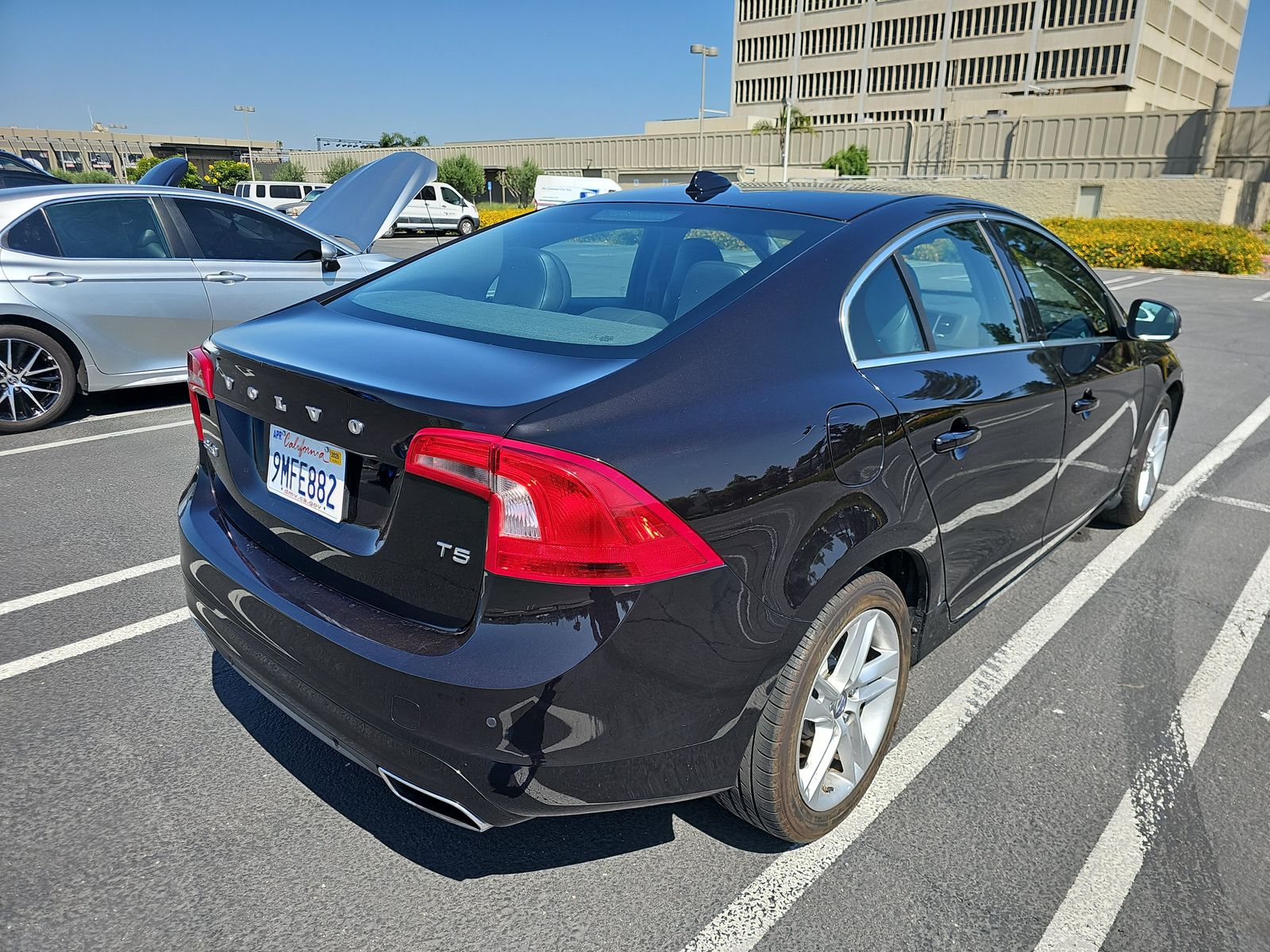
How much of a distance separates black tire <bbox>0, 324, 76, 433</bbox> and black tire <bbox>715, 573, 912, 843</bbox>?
5.80 metres

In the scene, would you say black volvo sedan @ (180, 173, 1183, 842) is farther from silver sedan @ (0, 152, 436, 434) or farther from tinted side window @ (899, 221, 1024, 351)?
silver sedan @ (0, 152, 436, 434)

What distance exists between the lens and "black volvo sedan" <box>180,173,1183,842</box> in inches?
68.6

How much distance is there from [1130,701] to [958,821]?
3.54 feet

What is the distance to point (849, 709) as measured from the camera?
235 cm

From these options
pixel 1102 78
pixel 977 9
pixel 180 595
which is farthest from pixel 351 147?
pixel 180 595

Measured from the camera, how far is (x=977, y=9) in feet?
265

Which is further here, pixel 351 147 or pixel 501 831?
pixel 351 147

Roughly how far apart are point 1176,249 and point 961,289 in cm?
2883

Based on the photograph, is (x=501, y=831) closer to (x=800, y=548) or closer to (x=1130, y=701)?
(x=800, y=548)

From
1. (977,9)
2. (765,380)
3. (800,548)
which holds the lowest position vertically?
(800,548)

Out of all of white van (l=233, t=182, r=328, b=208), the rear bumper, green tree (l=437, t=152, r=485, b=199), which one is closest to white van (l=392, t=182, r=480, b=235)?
white van (l=233, t=182, r=328, b=208)

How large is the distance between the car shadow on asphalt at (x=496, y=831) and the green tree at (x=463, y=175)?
74184 millimetres

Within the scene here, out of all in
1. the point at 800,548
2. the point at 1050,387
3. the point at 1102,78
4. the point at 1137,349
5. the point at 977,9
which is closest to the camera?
the point at 800,548

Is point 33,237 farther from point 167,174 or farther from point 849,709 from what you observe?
point 849,709
